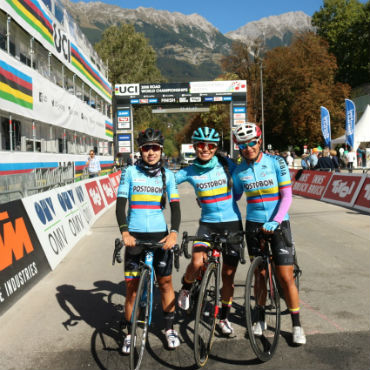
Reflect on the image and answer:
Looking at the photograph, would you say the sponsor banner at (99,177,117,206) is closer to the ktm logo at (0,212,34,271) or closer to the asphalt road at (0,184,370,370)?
the asphalt road at (0,184,370,370)

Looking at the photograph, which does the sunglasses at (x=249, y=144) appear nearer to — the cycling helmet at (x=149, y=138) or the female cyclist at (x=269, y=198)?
the female cyclist at (x=269, y=198)

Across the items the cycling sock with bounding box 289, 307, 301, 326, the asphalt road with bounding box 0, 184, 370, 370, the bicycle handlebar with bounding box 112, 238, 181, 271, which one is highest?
the bicycle handlebar with bounding box 112, 238, 181, 271

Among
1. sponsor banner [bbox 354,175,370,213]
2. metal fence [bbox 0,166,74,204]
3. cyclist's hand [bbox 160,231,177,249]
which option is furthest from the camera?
sponsor banner [bbox 354,175,370,213]

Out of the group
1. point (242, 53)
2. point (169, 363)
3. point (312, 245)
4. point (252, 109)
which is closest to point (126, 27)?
point (242, 53)

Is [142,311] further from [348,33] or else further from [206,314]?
[348,33]

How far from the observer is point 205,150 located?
407 centimetres

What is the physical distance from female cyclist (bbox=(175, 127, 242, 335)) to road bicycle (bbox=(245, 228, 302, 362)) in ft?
0.89

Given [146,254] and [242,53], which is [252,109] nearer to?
[242,53]

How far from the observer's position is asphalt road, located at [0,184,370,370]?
3.62 metres

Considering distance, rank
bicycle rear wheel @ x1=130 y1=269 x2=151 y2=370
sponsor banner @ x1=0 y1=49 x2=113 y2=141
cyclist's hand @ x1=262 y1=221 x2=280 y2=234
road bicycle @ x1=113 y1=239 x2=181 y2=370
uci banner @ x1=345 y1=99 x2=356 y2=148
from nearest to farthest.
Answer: bicycle rear wheel @ x1=130 y1=269 x2=151 y2=370 → road bicycle @ x1=113 y1=239 x2=181 y2=370 → cyclist's hand @ x1=262 y1=221 x2=280 y2=234 → sponsor banner @ x1=0 y1=49 x2=113 y2=141 → uci banner @ x1=345 y1=99 x2=356 y2=148

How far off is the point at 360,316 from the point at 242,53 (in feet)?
174

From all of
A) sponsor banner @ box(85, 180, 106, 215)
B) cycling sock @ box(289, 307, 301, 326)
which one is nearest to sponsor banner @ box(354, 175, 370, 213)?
sponsor banner @ box(85, 180, 106, 215)

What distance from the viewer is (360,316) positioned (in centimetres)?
454

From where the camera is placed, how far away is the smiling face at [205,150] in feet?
13.3
